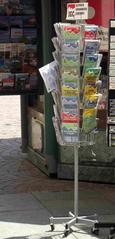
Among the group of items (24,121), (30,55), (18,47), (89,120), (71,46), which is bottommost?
(24,121)

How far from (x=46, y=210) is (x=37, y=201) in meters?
0.41

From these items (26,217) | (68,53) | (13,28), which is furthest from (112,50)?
(13,28)

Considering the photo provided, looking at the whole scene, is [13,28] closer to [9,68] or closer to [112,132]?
[9,68]

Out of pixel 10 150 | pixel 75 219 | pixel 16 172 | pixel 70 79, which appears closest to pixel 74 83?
pixel 70 79

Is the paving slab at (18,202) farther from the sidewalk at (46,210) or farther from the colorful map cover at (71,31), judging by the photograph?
the colorful map cover at (71,31)

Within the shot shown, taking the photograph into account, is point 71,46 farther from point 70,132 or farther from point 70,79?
point 70,132

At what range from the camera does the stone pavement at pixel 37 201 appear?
19.6 ft

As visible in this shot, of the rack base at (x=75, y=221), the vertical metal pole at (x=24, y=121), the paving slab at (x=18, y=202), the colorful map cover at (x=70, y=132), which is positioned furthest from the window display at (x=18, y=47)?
the rack base at (x=75, y=221)

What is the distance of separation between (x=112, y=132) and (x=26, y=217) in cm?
126

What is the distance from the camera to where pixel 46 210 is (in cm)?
670

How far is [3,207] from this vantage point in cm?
682

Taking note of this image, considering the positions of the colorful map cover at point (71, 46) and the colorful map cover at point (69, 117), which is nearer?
the colorful map cover at point (71, 46)

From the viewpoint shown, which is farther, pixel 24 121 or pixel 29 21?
pixel 24 121

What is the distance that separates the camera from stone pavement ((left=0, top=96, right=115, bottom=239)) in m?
5.98
